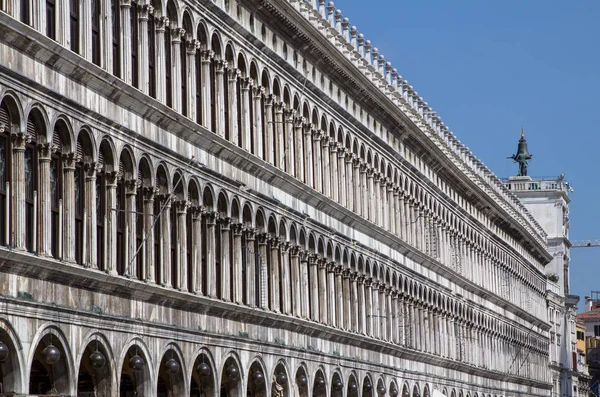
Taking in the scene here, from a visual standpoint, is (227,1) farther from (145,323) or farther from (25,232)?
(25,232)

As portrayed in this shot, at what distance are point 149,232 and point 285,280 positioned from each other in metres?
13.1

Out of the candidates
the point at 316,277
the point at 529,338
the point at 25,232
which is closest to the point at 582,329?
the point at 529,338

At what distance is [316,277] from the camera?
5409 centimetres

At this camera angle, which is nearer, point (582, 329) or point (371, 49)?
point (371, 49)

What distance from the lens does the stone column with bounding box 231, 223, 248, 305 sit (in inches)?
1753

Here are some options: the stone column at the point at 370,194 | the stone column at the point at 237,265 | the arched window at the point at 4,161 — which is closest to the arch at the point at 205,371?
the stone column at the point at 237,265

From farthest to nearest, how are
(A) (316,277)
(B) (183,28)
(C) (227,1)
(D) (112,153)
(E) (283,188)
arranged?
(A) (316,277), (E) (283,188), (C) (227,1), (B) (183,28), (D) (112,153)

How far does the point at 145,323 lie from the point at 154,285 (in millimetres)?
1039

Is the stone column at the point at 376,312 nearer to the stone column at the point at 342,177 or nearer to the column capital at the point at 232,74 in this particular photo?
the stone column at the point at 342,177

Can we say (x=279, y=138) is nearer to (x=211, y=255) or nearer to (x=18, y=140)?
(x=211, y=255)

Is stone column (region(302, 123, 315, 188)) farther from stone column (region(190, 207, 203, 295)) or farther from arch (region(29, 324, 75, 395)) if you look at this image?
arch (region(29, 324, 75, 395))

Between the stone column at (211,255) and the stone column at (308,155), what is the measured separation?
11465 mm

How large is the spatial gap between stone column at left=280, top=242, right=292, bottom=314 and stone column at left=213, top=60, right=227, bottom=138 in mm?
6578

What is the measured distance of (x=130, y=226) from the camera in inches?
1423
